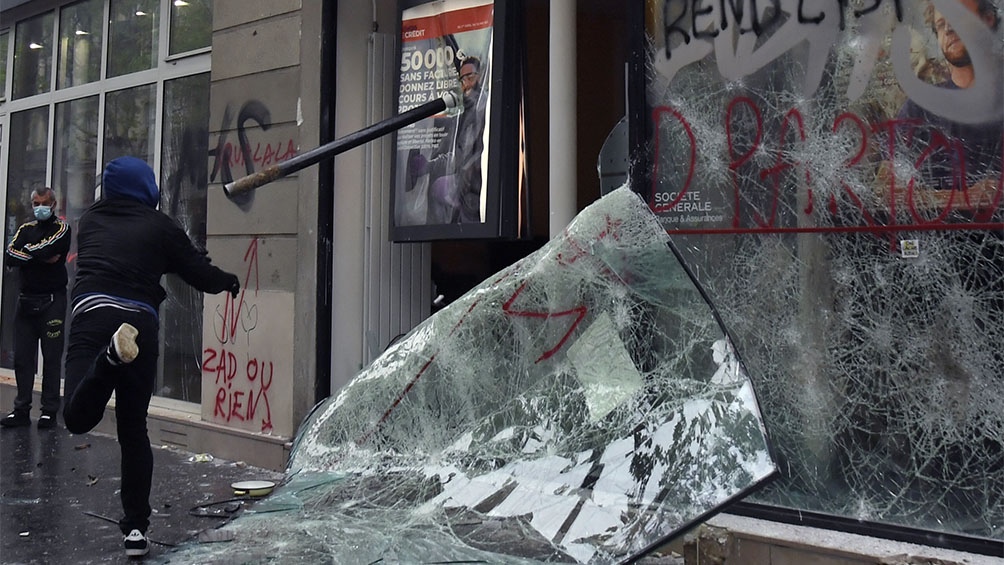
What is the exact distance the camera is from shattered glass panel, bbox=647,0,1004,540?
365 centimetres

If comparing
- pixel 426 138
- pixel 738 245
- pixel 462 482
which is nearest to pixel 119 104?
pixel 426 138

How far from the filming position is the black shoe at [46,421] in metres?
7.64

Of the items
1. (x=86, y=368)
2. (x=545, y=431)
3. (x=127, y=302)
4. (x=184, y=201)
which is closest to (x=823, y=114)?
(x=545, y=431)

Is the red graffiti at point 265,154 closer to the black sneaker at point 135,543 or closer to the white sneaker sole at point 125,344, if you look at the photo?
the white sneaker sole at point 125,344

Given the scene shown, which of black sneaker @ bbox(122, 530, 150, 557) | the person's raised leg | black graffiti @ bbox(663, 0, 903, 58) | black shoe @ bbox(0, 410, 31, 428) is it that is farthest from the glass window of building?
black graffiti @ bbox(663, 0, 903, 58)

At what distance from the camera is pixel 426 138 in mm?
5754

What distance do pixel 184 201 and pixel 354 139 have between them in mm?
2598

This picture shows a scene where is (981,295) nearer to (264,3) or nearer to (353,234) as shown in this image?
(353,234)

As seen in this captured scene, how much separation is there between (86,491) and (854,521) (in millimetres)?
4358

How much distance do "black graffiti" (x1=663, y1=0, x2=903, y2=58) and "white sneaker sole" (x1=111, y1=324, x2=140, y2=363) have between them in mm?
2765

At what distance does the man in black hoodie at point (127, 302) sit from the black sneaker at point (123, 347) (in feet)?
0.57

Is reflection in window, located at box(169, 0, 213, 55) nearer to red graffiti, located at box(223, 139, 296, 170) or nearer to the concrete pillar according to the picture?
red graffiti, located at box(223, 139, 296, 170)

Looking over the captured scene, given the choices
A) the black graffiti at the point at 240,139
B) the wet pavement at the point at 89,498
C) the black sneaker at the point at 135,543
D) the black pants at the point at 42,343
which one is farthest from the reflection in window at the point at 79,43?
the black sneaker at the point at 135,543

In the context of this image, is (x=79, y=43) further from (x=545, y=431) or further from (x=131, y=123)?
(x=545, y=431)
